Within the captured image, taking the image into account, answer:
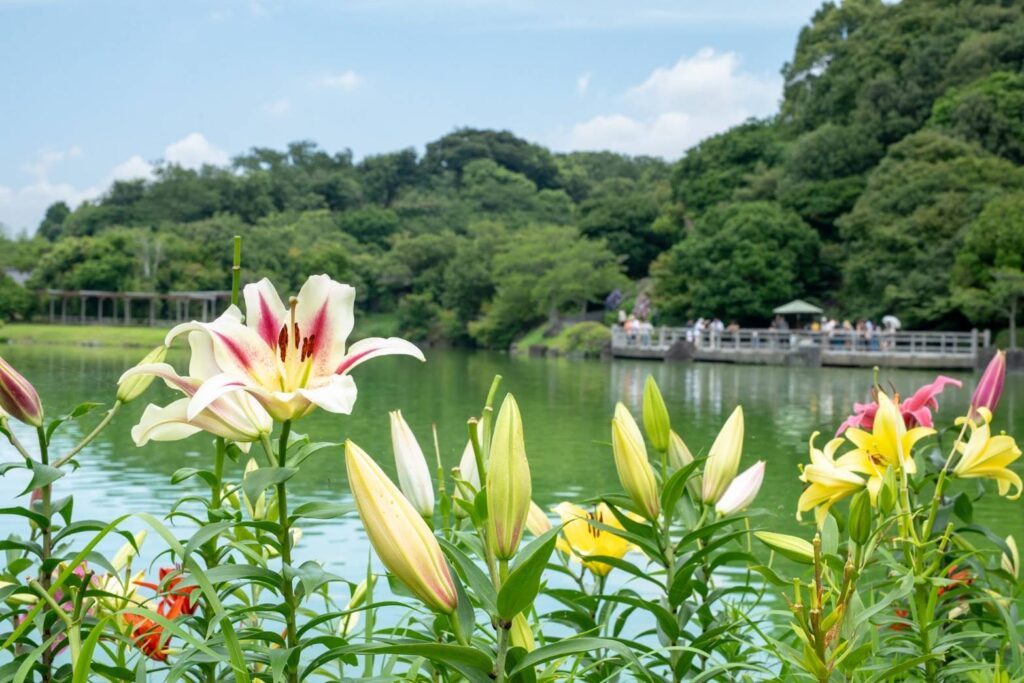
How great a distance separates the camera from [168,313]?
36.4 meters

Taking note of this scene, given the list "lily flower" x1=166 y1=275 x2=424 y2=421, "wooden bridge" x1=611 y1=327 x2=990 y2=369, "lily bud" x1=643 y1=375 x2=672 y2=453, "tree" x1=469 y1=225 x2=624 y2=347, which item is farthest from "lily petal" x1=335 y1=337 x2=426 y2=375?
"tree" x1=469 y1=225 x2=624 y2=347

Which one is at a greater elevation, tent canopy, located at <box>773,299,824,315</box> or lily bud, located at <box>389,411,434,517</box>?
tent canopy, located at <box>773,299,824,315</box>

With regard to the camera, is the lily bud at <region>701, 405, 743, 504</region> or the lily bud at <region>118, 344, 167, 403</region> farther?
the lily bud at <region>701, 405, 743, 504</region>

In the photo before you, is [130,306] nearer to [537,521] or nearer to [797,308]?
[797,308]

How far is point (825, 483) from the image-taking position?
3.78ft

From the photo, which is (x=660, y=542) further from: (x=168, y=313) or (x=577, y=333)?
(x=168, y=313)

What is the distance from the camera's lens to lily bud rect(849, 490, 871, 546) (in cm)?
94

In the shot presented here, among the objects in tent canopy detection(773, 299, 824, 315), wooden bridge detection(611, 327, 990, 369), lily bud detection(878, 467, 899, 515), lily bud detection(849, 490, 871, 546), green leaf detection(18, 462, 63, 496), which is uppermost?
tent canopy detection(773, 299, 824, 315)

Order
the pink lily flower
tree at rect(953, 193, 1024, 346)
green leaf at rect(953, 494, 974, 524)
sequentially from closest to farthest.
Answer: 1. green leaf at rect(953, 494, 974, 524)
2. the pink lily flower
3. tree at rect(953, 193, 1024, 346)

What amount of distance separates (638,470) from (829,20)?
43.5 m

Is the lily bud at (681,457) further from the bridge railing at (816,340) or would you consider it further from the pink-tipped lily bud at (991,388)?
the bridge railing at (816,340)

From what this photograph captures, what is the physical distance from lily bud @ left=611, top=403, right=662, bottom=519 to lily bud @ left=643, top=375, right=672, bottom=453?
4 centimetres

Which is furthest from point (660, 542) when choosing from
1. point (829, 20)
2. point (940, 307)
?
point (829, 20)

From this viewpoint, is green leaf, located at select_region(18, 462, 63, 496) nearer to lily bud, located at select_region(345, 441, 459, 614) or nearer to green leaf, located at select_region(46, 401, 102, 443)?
green leaf, located at select_region(46, 401, 102, 443)
